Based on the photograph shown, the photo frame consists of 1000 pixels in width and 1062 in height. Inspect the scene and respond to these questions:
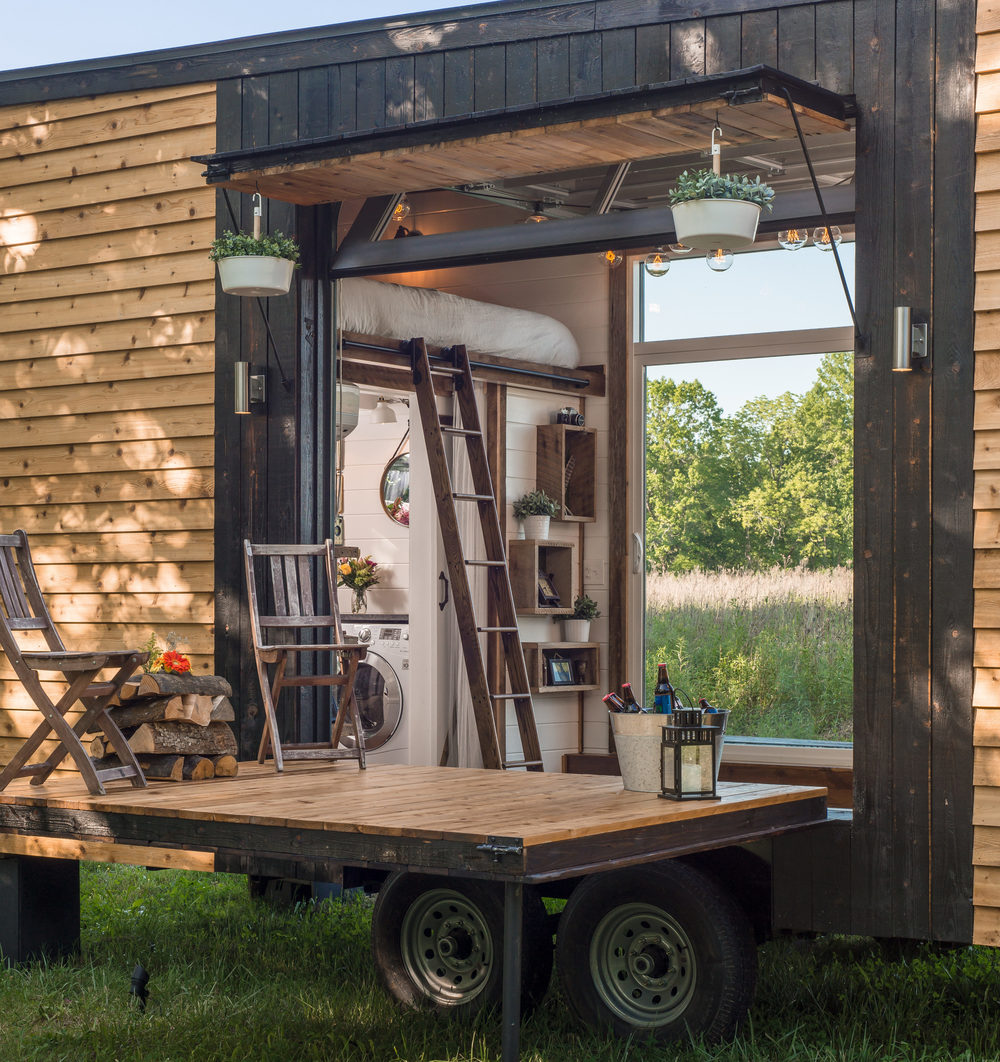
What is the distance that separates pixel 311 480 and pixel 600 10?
2.25m

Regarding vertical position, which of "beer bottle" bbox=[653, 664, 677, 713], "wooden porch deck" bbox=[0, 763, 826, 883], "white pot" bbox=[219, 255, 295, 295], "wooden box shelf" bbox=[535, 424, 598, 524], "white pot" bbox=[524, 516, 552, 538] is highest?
"white pot" bbox=[219, 255, 295, 295]

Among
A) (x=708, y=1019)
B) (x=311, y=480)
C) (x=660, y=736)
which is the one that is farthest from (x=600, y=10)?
(x=708, y=1019)

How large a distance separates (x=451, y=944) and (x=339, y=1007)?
1.33ft

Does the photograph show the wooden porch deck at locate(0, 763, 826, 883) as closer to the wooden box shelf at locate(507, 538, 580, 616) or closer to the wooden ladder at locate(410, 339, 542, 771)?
the wooden ladder at locate(410, 339, 542, 771)

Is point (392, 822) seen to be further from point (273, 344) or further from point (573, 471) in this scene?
point (573, 471)

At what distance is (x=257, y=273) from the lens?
5.89 meters

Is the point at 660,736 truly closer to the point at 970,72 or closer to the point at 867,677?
the point at 867,677

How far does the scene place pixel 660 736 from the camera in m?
4.82

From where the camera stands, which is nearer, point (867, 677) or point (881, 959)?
point (867, 677)

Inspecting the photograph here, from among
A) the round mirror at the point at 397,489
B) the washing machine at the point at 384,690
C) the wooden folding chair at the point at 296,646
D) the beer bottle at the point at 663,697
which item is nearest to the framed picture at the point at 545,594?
the washing machine at the point at 384,690

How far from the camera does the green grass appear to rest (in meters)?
4.36

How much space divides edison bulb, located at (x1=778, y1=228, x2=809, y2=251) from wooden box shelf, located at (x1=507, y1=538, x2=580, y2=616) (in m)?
2.18

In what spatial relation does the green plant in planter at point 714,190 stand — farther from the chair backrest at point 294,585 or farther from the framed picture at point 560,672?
the framed picture at point 560,672

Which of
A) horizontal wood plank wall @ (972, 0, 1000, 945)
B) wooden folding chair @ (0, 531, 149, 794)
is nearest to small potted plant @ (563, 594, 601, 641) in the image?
wooden folding chair @ (0, 531, 149, 794)
